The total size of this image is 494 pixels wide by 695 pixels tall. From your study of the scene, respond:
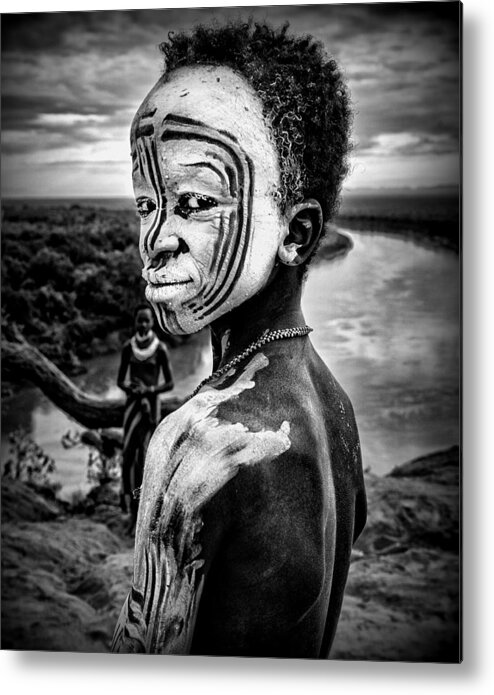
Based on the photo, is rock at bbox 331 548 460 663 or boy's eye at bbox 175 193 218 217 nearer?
boy's eye at bbox 175 193 218 217

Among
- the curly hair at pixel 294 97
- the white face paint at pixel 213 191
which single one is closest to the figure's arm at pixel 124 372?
the white face paint at pixel 213 191

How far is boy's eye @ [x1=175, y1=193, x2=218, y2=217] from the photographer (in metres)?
3.24

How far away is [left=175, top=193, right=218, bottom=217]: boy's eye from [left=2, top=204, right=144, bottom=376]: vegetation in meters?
0.56

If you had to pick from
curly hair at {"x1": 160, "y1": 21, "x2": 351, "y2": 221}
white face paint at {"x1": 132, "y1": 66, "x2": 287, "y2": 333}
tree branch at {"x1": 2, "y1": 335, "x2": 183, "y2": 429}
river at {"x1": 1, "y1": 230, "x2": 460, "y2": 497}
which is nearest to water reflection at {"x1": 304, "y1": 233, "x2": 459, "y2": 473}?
river at {"x1": 1, "y1": 230, "x2": 460, "y2": 497}

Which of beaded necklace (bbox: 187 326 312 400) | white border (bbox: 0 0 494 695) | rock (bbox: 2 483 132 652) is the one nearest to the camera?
beaded necklace (bbox: 187 326 312 400)

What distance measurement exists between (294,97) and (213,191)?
0.30 metres

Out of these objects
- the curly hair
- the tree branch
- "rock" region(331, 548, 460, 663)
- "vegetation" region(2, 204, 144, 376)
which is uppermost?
the curly hair

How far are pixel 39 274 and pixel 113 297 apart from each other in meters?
0.23

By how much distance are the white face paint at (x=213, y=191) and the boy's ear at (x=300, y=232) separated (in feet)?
0.09

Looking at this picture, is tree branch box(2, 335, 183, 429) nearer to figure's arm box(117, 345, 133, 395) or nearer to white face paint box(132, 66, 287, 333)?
figure's arm box(117, 345, 133, 395)

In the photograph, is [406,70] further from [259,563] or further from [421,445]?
[259,563]

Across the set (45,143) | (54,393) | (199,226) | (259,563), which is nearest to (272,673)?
(259,563)

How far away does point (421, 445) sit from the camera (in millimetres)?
3586

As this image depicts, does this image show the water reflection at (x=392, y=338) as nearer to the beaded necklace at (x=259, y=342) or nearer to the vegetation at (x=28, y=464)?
the beaded necklace at (x=259, y=342)
